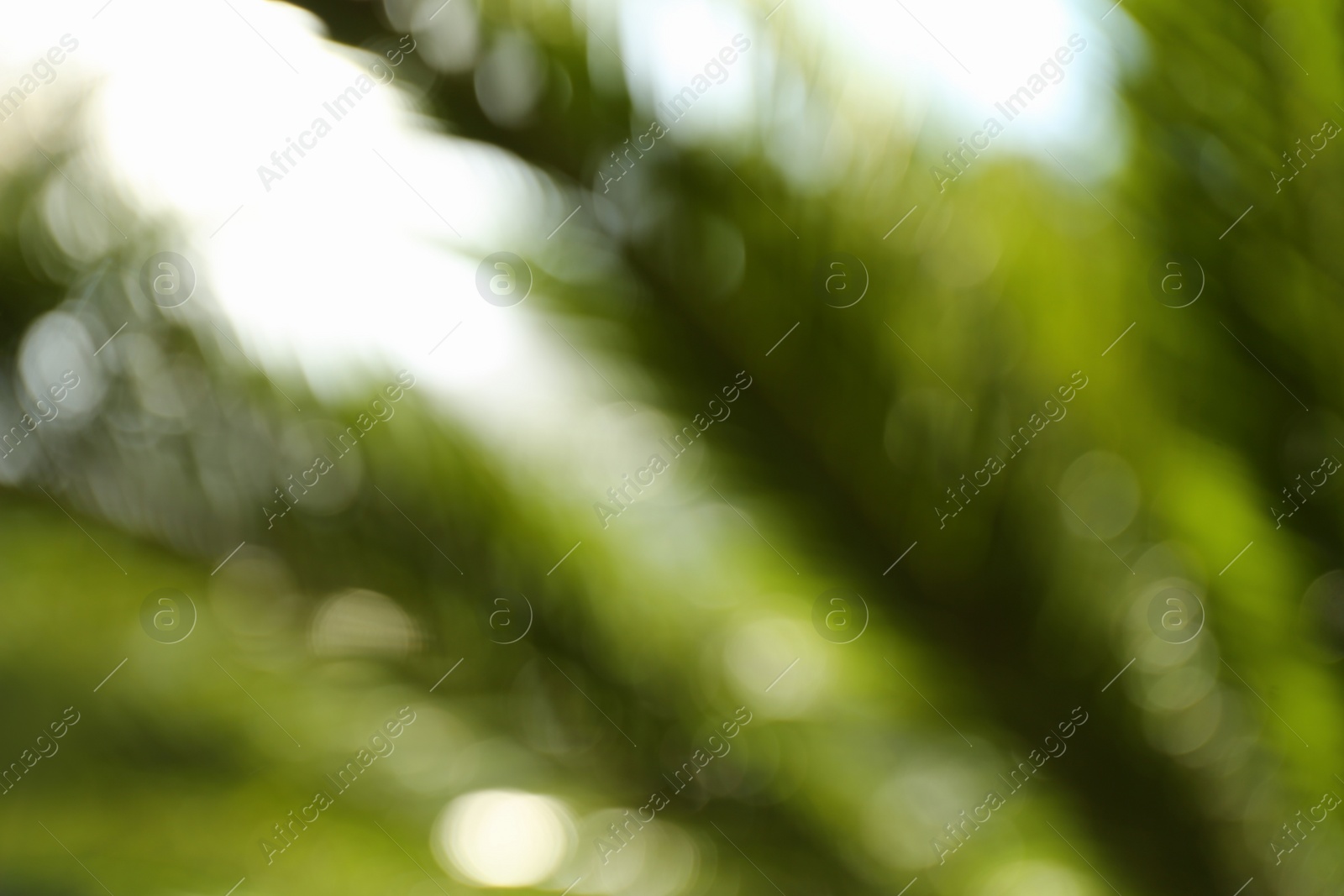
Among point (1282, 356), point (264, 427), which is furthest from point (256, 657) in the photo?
point (1282, 356)

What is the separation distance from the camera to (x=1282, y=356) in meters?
0.76

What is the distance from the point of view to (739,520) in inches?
40.2

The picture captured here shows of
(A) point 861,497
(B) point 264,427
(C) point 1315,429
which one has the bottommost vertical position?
(C) point 1315,429

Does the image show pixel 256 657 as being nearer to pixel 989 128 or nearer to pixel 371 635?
pixel 371 635

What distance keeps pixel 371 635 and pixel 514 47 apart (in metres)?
Answer: 0.71

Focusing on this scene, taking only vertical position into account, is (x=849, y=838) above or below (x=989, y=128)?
below

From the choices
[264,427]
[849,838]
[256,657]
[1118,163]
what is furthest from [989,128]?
[256,657]

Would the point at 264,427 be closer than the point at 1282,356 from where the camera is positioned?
No

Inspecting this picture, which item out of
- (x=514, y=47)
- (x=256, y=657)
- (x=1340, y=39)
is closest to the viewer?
(x=1340, y=39)

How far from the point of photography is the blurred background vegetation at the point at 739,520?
79cm

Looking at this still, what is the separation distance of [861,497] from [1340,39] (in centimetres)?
52

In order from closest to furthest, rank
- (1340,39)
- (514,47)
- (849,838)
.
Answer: (1340,39), (514,47), (849,838)

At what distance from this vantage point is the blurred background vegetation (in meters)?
0.79

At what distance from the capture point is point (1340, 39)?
0.71 metres
